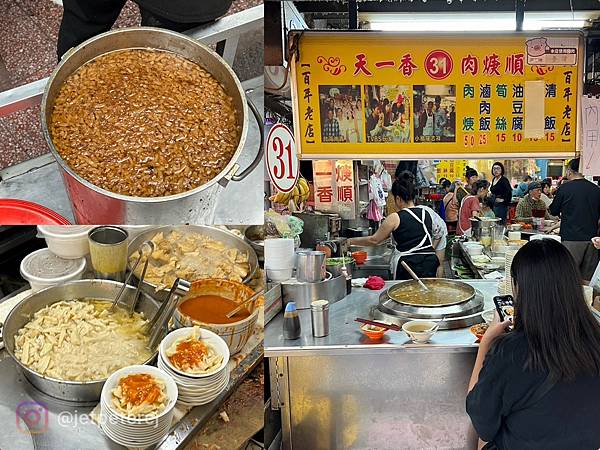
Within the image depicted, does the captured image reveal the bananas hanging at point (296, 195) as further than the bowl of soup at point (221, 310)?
Yes

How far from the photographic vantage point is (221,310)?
1.91m

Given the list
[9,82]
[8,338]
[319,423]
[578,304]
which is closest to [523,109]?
[578,304]

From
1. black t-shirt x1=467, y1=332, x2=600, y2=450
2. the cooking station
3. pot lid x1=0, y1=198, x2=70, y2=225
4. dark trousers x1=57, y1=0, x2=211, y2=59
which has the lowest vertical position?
the cooking station

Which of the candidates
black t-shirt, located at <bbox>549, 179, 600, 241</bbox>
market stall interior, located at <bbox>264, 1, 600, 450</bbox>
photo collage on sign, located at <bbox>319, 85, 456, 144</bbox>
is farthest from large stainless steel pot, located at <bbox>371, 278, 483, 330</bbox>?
photo collage on sign, located at <bbox>319, 85, 456, 144</bbox>

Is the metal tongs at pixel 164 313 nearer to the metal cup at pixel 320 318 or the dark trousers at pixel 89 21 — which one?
the dark trousers at pixel 89 21

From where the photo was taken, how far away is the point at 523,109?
277cm

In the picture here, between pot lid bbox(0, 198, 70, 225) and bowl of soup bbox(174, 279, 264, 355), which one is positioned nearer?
pot lid bbox(0, 198, 70, 225)

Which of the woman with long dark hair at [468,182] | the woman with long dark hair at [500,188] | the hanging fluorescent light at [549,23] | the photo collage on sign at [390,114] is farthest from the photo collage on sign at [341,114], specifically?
the hanging fluorescent light at [549,23]

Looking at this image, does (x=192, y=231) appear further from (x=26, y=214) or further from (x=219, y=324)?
(x=26, y=214)

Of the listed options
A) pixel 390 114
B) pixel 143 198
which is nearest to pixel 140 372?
pixel 143 198

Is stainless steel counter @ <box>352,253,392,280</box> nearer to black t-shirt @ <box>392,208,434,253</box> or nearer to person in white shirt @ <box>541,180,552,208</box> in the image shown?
black t-shirt @ <box>392,208,434,253</box>

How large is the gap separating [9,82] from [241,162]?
2.30 feet

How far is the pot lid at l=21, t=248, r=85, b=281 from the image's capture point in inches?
72.3

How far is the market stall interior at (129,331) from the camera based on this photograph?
1715 millimetres
